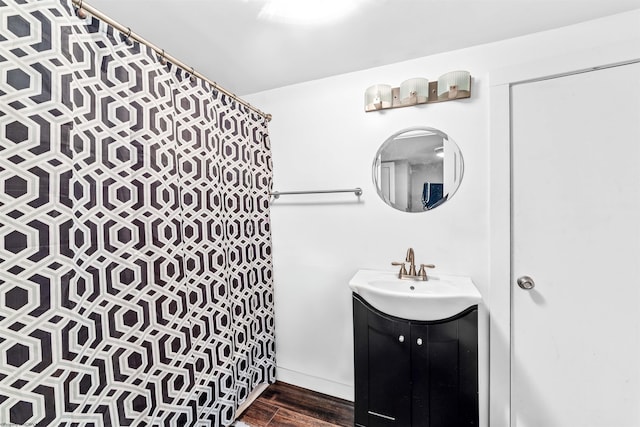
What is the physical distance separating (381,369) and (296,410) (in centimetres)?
74

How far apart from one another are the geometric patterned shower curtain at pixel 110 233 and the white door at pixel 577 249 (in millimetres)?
1683

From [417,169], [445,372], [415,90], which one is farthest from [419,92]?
[445,372]

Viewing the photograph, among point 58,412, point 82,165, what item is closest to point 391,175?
point 82,165

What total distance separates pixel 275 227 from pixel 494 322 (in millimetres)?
1528

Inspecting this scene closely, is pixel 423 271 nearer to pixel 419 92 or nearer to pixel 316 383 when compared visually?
pixel 419 92

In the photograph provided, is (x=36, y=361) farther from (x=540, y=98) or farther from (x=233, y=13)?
(x=540, y=98)

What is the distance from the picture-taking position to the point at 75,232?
34.7 inches

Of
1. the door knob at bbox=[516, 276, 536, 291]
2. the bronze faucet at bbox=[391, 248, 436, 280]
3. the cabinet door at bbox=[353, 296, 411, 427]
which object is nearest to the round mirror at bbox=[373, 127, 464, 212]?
the bronze faucet at bbox=[391, 248, 436, 280]

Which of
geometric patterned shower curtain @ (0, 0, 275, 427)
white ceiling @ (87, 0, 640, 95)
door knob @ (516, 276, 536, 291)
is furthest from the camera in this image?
door knob @ (516, 276, 536, 291)

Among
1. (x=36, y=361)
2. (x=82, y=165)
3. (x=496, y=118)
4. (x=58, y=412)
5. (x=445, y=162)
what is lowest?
(x=58, y=412)

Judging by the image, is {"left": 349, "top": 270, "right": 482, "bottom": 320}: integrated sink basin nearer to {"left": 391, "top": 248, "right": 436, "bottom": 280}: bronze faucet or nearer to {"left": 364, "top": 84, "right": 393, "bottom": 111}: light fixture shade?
{"left": 391, "top": 248, "right": 436, "bottom": 280}: bronze faucet

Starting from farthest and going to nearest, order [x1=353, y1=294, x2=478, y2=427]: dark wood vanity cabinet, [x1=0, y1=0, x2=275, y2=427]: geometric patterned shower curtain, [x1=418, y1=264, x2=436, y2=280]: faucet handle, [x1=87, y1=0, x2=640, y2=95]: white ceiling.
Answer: [x1=418, y1=264, x2=436, y2=280]: faucet handle
[x1=353, y1=294, x2=478, y2=427]: dark wood vanity cabinet
[x1=87, y1=0, x2=640, y2=95]: white ceiling
[x1=0, y1=0, x2=275, y2=427]: geometric patterned shower curtain

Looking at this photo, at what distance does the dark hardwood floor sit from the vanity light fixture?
1.98 metres

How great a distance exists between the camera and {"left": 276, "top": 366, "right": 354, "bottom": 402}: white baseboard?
1768 millimetres
